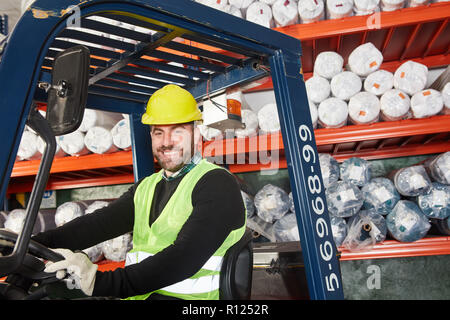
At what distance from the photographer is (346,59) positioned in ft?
11.7

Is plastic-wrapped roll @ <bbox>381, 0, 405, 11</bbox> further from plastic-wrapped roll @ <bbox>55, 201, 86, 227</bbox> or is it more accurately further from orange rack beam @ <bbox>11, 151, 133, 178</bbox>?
plastic-wrapped roll @ <bbox>55, 201, 86, 227</bbox>

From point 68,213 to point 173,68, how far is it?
2044 millimetres

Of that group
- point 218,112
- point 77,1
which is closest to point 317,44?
point 218,112

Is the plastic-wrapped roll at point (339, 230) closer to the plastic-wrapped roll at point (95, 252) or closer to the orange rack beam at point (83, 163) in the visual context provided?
the orange rack beam at point (83, 163)

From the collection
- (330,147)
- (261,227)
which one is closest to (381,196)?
(330,147)

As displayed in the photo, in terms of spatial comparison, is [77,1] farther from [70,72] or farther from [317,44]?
[317,44]

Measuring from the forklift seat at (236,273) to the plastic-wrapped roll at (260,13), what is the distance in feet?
6.39

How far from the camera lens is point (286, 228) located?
3117 mm

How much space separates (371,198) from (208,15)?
2172mm

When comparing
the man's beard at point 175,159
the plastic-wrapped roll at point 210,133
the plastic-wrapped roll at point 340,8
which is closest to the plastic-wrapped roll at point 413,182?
the plastic-wrapped roll at point 340,8

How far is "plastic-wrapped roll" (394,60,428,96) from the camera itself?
289cm

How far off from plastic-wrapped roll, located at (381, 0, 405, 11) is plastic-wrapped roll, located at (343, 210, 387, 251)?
158 centimetres

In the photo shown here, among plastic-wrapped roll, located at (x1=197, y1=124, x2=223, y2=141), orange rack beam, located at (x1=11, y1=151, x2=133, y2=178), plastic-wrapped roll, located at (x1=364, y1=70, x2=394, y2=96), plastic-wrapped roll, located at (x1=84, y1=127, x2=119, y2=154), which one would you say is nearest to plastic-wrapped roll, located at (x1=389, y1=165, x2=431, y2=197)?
plastic-wrapped roll, located at (x1=364, y1=70, x2=394, y2=96)

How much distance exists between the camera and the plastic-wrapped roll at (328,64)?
10.2 ft
